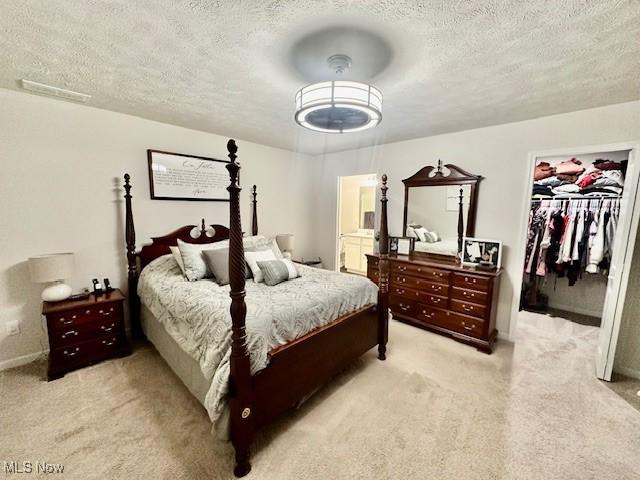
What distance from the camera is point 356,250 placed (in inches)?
227

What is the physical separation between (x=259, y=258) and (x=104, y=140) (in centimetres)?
190

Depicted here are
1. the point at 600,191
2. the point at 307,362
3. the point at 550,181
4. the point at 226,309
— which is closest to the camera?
the point at 226,309

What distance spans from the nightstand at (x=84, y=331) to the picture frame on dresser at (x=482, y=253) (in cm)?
362

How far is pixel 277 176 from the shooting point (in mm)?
4207

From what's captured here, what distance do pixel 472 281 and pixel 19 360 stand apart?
4.34 metres

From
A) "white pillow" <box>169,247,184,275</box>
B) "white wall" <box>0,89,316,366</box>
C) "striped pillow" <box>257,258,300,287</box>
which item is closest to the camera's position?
"white wall" <box>0,89,316,366</box>

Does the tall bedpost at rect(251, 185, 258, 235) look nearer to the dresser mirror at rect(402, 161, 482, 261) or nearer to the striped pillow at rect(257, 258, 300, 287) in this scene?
the striped pillow at rect(257, 258, 300, 287)

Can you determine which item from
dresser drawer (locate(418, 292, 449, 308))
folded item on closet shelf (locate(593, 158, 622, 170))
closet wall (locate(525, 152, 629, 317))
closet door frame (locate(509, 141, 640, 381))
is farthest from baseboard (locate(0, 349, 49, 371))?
folded item on closet shelf (locate(593, 158, 622, 170))

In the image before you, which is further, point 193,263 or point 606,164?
point 606,164

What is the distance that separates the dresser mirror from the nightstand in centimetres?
344

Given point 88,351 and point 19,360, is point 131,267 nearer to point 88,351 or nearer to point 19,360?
point 88,351

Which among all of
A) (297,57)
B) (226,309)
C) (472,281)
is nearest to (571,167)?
(472,281)

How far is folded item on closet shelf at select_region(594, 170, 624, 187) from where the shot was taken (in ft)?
10.5

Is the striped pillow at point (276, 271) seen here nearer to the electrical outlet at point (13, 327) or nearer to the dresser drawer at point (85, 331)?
the dresser drawer at point (85, 331)
